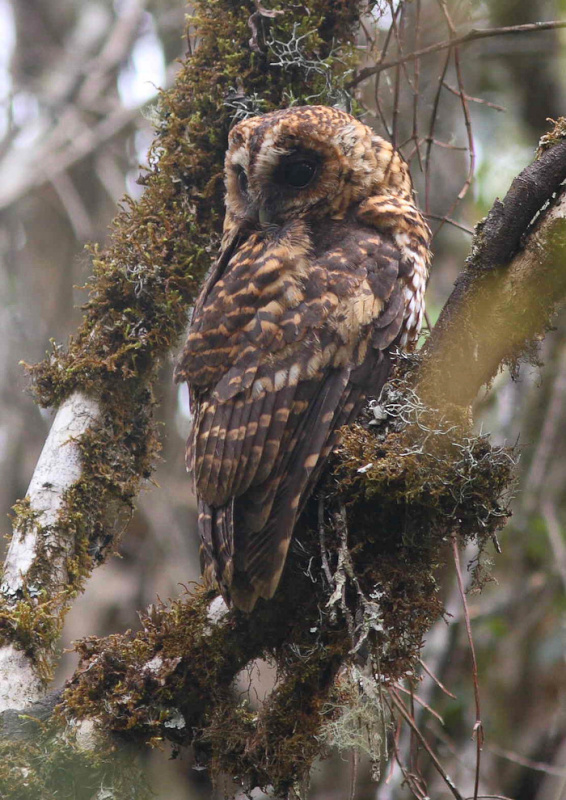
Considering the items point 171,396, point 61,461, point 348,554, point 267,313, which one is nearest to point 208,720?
point 348,554

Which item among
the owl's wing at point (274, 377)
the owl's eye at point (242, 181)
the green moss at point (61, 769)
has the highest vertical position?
the owl's eye at point (242, 181)

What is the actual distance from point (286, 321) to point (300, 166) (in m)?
0.66

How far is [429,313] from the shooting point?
212 inches

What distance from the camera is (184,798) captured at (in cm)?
520

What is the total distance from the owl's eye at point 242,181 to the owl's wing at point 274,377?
0.23 metres

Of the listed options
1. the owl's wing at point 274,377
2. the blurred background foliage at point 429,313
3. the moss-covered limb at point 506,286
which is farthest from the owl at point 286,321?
the blurred background foliage at point 429,313

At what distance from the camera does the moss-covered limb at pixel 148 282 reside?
2.70 meters

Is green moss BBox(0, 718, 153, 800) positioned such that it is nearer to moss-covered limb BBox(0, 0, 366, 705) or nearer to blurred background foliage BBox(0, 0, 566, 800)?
moss-covered limb BBox(0, 0, 366, 705)

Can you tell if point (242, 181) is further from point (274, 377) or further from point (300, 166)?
point (274, 377)

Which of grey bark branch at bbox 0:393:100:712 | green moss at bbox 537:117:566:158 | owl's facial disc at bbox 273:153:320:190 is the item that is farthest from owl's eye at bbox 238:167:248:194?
green moss at bbox 537:117:566:158

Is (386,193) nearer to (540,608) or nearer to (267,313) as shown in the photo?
(267,313)

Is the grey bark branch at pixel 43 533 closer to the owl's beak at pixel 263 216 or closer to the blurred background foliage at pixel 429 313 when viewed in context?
the owl's beak at pixel 263 216

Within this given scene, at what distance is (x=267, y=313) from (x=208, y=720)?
1.24 metres

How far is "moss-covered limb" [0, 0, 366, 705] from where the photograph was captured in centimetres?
270
